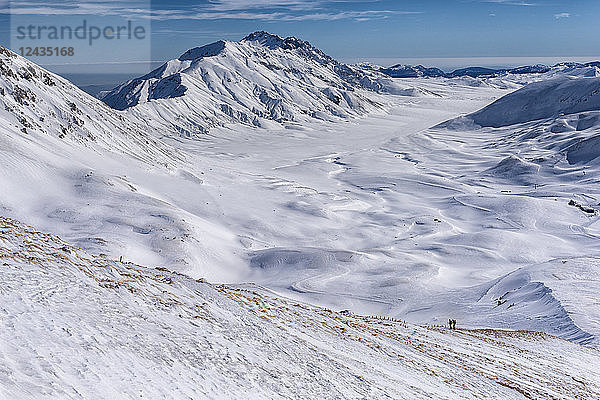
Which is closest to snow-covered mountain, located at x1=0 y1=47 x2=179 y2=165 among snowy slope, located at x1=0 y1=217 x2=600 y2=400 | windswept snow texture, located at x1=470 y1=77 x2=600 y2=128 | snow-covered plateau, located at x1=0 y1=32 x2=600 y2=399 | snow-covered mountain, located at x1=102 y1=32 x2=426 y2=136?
snow-covered plateau, located at x1=0 y1=32 x2=600 y2=399

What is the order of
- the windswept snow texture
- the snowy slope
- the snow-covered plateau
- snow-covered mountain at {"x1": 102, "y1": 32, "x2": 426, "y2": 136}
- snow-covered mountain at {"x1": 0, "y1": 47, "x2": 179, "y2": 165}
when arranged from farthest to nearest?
snow-covered mountain at {"x1": 102, "y1": 32, "x2": 426, "y2": 136}, the windswept snow texture, snow-covered mountain at {"x1": 0, "y1": 47, "x2": 179, "y2": 165}, the snow-covered plateau, the snowy slope

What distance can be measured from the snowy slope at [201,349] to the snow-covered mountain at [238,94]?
112476 mm

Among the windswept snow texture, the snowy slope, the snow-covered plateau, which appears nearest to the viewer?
the snowy slope

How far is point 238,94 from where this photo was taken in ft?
503

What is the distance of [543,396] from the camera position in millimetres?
12344

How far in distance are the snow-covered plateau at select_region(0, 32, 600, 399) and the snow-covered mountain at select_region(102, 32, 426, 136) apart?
47.7 m

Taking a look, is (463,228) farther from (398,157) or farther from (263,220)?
(398,157)

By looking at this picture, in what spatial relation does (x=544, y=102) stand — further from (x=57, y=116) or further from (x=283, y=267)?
(x=283, y=267)

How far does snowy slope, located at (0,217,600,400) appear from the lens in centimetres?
771

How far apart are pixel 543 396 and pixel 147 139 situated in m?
56.5

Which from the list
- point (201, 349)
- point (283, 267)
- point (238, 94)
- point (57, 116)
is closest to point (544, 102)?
point (238, 94)

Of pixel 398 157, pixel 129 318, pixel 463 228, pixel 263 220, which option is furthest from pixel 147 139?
pixel 129 318

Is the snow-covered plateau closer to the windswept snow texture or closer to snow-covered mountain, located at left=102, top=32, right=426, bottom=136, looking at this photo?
the windswept snow texture

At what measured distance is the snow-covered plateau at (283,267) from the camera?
9.05 metres
